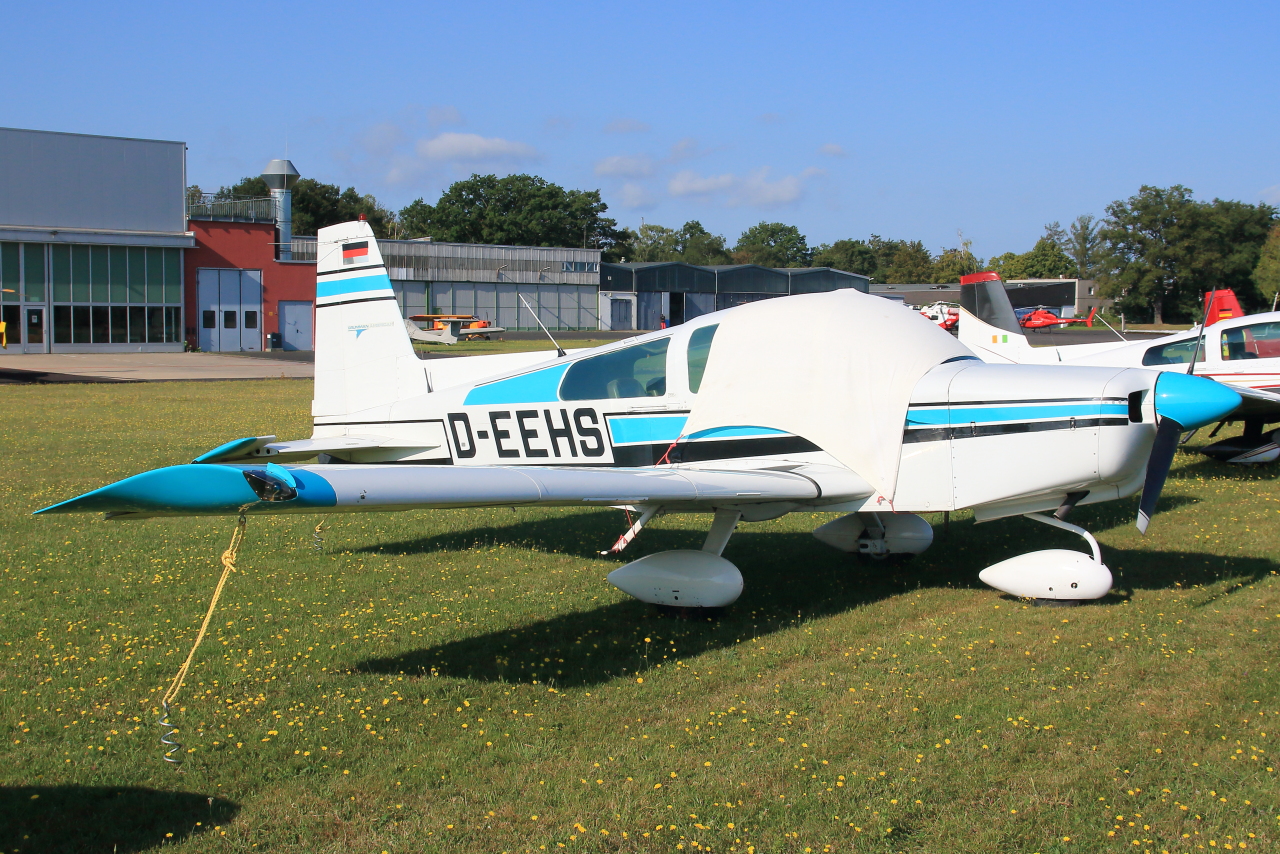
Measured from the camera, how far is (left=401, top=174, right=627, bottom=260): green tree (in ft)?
341

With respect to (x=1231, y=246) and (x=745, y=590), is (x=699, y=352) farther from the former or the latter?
(x=1231, y=246)

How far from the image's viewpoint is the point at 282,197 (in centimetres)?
5200

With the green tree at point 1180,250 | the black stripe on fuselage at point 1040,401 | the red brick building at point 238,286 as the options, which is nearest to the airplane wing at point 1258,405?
the black stripe on fuselage at point 1040,401

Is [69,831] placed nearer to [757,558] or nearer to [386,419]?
[386,419]

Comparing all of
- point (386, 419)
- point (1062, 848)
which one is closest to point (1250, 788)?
point (1062, 848)

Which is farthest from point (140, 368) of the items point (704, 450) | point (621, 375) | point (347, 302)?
point (704, 450)

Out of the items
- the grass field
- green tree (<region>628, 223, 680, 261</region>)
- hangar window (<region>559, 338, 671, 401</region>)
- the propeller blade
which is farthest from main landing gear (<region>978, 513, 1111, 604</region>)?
green tree (<region>628, 223, 680, 261</region>)

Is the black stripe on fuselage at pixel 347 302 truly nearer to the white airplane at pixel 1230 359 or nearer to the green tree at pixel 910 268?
the white airplane at pixel 1230 359

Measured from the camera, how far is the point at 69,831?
3.74 m

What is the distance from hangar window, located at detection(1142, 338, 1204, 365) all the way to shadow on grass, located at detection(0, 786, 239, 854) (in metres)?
13.6

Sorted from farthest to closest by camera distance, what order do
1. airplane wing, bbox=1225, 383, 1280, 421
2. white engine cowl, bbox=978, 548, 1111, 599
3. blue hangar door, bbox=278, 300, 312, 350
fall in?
blue hangar door, bbox=278, 300, 312, 350 → airplane wing, bbox=1225, 383, 1280, 421 → white engine cowl, bbox=978, 548, 1111, 599

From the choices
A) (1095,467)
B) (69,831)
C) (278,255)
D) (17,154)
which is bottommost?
(69,831)

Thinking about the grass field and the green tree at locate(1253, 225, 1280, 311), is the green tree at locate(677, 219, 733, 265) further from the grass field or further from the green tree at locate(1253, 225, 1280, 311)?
the grass field

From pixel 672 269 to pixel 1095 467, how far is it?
70724mm
